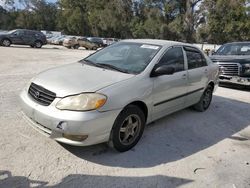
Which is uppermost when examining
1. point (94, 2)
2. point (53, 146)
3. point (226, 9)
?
point (94, 2)

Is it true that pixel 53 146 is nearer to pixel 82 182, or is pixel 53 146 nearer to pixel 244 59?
pixel 82 182

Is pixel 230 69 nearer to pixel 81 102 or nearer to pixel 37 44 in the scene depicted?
pixel 81 102

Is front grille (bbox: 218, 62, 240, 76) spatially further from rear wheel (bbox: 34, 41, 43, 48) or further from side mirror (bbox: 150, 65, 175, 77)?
rear wheel (bbox: 34, 41, 43, 48)

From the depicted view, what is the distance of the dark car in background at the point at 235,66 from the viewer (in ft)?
30.5

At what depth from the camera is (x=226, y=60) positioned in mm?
9727

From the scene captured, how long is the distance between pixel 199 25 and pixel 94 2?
1160 inches

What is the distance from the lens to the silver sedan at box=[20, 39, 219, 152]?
3.50 meters

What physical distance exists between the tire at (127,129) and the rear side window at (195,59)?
1911 millimetres

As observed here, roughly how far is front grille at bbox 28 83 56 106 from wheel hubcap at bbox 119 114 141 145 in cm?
106

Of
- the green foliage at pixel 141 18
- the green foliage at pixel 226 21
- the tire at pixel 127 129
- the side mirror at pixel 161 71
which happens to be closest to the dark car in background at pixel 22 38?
the side mirror at pixel 161 71

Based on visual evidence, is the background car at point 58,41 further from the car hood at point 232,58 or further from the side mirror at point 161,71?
the side mirror at point 161,71

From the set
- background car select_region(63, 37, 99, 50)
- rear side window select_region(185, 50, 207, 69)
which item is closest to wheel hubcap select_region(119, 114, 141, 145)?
rear side window select_region(185, 50, 207, 69)

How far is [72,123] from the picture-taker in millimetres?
3404

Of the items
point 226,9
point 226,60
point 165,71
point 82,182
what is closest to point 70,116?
point 82,182
